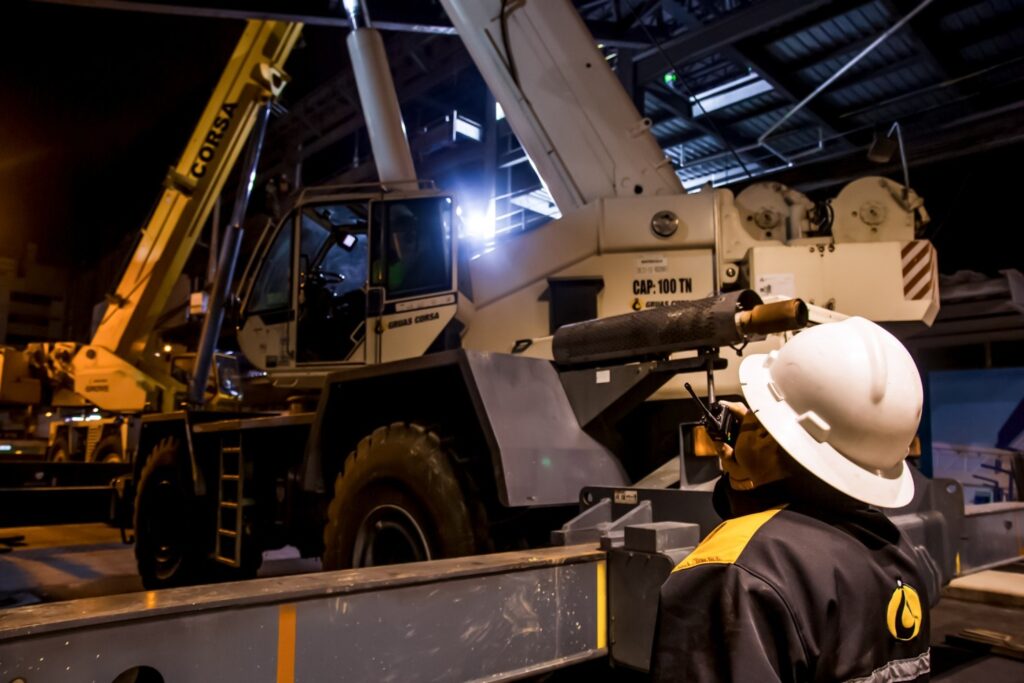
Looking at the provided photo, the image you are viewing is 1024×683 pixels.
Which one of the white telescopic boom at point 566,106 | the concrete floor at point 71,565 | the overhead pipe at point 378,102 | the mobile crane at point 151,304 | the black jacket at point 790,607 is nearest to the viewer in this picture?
the black jacket at point 790,607

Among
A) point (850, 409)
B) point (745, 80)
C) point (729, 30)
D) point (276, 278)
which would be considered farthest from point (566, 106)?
point (745, 80)

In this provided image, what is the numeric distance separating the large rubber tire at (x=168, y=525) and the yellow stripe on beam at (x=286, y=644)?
460cm

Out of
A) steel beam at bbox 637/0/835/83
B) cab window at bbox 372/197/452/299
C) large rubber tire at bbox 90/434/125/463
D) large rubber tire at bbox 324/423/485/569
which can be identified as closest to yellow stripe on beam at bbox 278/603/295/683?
large rubber tire at bbox 324/423/485/569

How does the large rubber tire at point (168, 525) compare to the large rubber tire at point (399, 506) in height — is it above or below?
below

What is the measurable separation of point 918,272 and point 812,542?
3458mm

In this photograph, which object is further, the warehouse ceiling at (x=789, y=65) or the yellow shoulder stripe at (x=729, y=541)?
the warehouse ceiling at (x=789, y=65)

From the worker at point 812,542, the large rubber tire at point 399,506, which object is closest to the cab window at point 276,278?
the large rubber tire at point 399,506

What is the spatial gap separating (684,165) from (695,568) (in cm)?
1379

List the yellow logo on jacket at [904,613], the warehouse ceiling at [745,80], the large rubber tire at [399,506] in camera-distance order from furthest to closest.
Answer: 1. the warehouse ceiling at [745,80]
2. the large rubber tire at [399,506]
3. the yellow logo on jacket at [904,613]

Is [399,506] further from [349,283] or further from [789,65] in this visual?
[789,65]

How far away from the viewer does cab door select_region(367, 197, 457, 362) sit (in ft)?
17.1

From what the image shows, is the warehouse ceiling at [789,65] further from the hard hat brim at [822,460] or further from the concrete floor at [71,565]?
the hard hat brim at [822,460]

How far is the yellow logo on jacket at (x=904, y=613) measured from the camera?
1427 mm

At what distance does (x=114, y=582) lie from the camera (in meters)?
7.25
